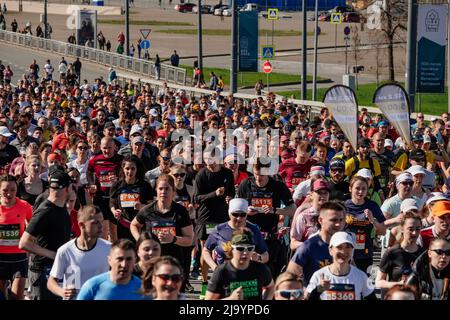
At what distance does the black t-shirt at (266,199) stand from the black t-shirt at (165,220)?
160 cm

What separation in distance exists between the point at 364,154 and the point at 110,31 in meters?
69.4

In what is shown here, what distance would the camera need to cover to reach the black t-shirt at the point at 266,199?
1379cm

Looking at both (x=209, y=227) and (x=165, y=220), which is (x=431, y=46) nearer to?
(x=209, y=227)

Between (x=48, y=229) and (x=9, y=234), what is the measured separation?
0.98 m

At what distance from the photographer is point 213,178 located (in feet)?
47.9

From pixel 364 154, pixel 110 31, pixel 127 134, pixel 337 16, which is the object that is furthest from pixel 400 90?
pixel 110 31

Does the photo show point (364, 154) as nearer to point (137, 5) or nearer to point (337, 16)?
point (337, 16)

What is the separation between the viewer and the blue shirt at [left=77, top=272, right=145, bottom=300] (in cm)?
862

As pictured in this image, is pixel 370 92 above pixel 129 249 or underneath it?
underneath

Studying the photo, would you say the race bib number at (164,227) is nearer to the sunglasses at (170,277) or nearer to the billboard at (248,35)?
the sunglasses at (170,277)

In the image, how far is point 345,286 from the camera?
368 inches

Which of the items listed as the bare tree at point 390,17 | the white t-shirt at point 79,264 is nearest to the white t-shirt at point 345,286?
the white t-shirt at point 79,264

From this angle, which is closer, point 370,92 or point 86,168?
point 86,168

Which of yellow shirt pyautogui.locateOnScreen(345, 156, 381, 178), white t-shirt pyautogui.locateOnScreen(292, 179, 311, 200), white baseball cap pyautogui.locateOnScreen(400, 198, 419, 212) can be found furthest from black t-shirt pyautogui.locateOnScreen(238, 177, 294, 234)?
yellow shirt pyautogui.locateOnScreen(345, 156, 381, 178)
